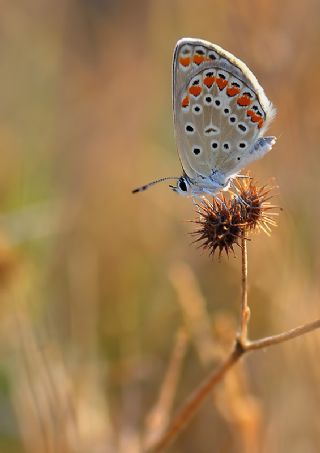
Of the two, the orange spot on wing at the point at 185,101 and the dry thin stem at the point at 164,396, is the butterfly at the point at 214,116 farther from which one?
the dry thin stem at the point at 164,396

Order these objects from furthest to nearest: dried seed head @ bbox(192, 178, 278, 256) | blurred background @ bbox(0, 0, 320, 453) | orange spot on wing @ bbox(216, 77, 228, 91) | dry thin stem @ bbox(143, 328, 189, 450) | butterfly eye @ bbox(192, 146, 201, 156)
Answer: blurred background @ bbox(0, 0, 320, 453)
butterfly eye @ bbox(192, 146, 201, 156)
orange spot on wing @ bbox(216, 77, 228, 91)
dry thin stem @ bbox(143, 328, 189, 450)
dried seed head @ bbox(192, 178, 278, 256)

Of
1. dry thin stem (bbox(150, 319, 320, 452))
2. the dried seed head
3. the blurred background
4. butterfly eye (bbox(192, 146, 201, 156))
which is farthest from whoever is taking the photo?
the blurred background

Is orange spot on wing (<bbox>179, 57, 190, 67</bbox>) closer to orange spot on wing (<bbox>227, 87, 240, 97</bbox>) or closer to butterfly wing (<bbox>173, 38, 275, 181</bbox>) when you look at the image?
butterfly wing (<bbox>173, 38, 275, 181</bbox>)

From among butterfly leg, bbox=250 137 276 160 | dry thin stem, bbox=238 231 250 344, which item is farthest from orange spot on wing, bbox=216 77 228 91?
dry thin stem, bbox=238 231 250 344

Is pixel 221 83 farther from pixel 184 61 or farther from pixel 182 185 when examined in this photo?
pixel 182 185

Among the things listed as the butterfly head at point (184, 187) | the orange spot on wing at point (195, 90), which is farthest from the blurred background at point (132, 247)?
the orange spot on wing at point (195, 90)

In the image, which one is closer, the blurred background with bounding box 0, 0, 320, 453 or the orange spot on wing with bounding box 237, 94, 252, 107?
the orange spot on wing with bounding box 237, 94, 252, 107

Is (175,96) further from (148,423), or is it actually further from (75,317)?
(75,317)
